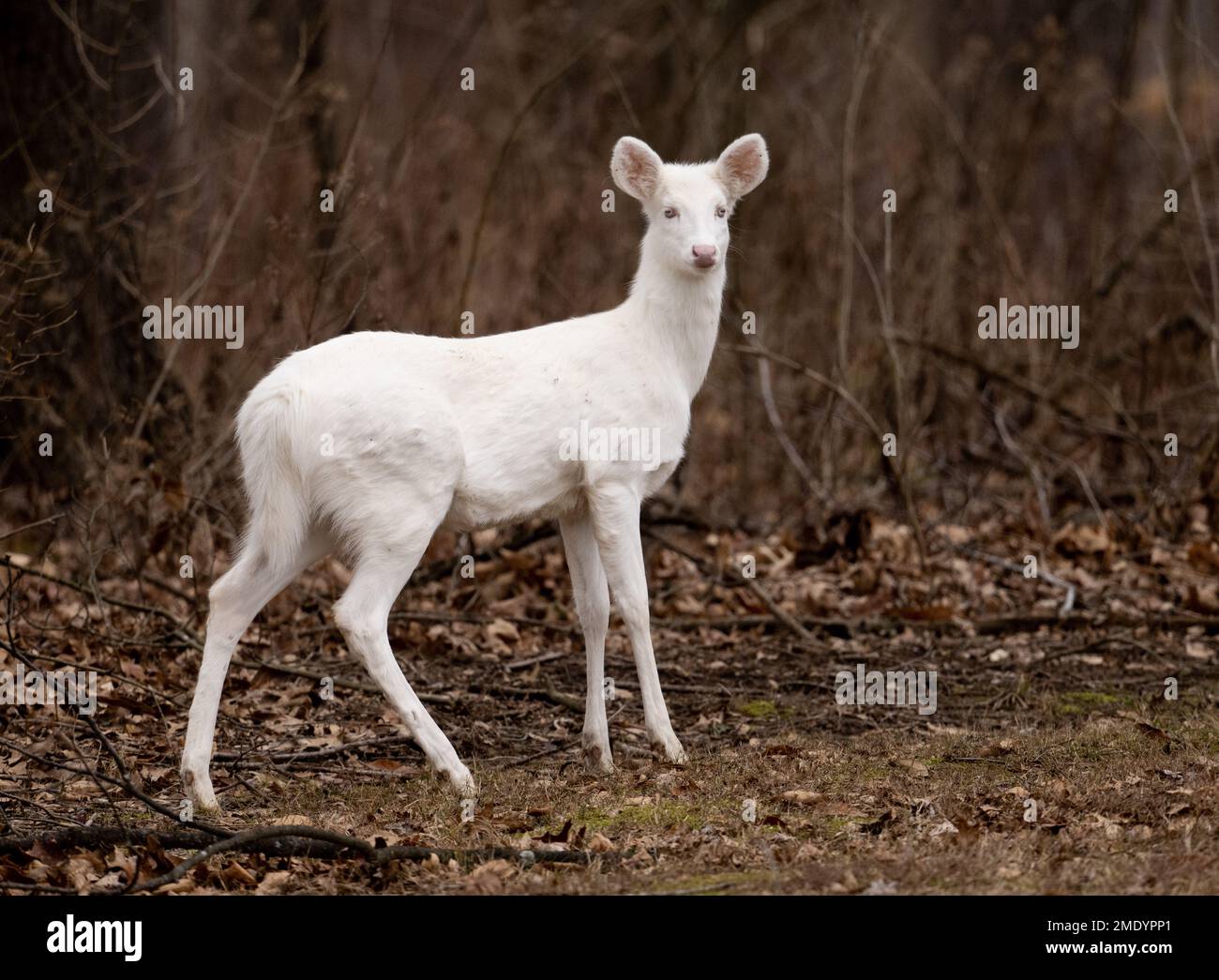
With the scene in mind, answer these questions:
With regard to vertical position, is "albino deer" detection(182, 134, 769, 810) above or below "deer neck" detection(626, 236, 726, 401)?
below

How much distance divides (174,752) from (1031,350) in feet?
25.9

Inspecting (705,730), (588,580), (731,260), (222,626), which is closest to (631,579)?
(588,580)

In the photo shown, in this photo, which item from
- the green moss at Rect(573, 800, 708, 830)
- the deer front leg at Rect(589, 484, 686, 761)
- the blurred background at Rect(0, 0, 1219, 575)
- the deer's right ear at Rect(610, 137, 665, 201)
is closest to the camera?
the green moss at Rect(573, 800, 708, 830)

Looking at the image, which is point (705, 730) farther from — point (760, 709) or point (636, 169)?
point (636, 169)

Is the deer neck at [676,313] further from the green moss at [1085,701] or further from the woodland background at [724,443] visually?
the green moss at [1085,701]

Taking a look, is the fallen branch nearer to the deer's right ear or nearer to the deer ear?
the deer's right ear

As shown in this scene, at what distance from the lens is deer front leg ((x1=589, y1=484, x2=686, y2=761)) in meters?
6.70

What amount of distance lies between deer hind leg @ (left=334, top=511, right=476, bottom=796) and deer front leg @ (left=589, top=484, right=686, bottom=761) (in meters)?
0.86

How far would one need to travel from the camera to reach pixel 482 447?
6.52 m

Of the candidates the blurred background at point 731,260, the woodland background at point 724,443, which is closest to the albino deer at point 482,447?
the woodland background at point 724,443

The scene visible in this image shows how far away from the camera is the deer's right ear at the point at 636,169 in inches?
274

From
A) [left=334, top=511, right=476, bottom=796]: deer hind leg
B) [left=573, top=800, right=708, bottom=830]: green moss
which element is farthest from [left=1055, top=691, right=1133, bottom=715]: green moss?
[left=334, top=511, right=476, bottom=796]: deer hind leg
